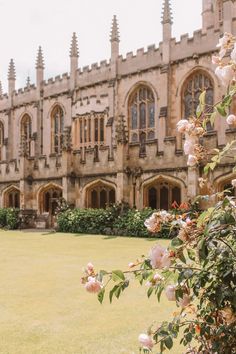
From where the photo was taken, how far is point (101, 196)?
899 inches

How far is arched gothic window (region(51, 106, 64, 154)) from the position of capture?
Answer: 32.3m

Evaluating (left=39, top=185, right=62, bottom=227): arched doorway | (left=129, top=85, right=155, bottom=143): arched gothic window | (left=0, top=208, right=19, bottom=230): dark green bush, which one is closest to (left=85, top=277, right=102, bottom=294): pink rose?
(left=39, top=185, right=62, bottom=227): arched doorway

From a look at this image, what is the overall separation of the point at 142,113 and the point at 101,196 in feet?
25.5

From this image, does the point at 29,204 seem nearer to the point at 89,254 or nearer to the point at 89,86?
the point at 89,86

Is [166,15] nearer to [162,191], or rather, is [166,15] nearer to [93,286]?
[162,191]

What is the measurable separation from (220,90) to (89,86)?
33.4 ft

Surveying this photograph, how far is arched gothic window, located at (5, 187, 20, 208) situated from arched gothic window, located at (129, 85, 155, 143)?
8799 mm

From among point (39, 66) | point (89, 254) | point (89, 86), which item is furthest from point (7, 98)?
point (89, 254)

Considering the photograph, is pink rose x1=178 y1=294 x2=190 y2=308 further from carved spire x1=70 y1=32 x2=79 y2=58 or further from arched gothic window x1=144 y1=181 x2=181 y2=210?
carved spire x1=70 y1=32 x2=79 y2=58

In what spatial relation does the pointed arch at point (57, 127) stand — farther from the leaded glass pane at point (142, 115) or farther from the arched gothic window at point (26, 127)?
the leaded glass pane at point (142, 115)

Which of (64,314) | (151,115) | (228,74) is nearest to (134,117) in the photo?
(151,115)

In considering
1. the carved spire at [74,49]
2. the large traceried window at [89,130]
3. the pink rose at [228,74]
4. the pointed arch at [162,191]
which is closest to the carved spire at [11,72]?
the carved spire at [74,49]

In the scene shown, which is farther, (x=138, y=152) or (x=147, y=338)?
(x=138, y=152)

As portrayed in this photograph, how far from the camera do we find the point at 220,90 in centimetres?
→ 2352
